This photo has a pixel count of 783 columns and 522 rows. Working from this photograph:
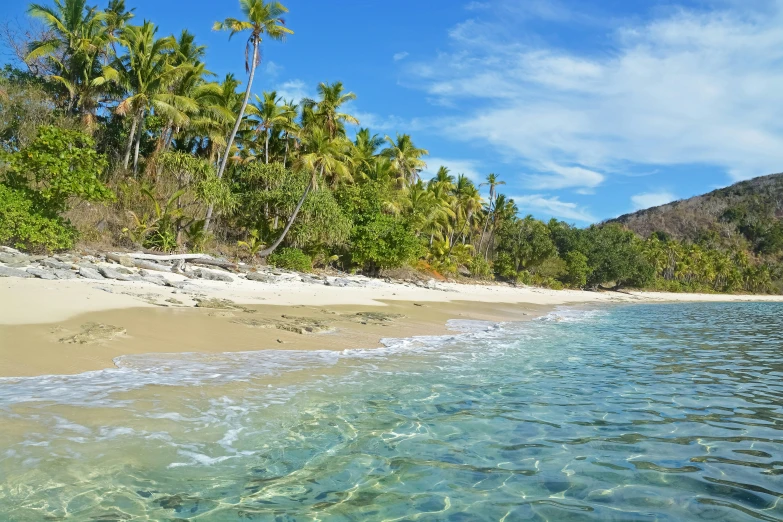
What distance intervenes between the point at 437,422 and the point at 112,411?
3006 millimetres

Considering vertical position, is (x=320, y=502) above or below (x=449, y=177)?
below

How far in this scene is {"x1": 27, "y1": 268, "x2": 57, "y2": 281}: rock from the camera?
11406 millimetres

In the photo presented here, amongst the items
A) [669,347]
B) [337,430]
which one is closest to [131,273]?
[337,430]

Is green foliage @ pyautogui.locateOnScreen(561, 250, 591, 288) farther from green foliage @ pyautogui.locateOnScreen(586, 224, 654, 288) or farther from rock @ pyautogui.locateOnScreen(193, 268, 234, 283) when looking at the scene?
rock @ pyautogui.locateOnScreen(193, 268, 234, 283)

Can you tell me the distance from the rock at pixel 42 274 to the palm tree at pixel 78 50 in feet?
52.1

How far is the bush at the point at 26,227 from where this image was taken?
14.0m

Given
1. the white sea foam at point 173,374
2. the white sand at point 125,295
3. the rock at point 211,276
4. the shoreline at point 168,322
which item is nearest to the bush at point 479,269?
→ the white sand at point 125,295

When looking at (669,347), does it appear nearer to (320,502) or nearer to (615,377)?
(615,377)

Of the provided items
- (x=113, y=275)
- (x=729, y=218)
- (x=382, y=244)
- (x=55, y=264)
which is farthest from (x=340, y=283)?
(x=729, y=218)

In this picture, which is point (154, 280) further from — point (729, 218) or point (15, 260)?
point (729, 218)

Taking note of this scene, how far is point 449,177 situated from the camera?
4850cm

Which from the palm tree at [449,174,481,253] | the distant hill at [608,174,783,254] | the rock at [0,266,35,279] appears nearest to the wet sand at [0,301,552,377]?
the rock at [0,266,35,279]

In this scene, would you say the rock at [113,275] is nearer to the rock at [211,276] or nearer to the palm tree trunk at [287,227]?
the rock at [211,276]

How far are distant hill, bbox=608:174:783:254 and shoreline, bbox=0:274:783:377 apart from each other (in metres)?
96.6
